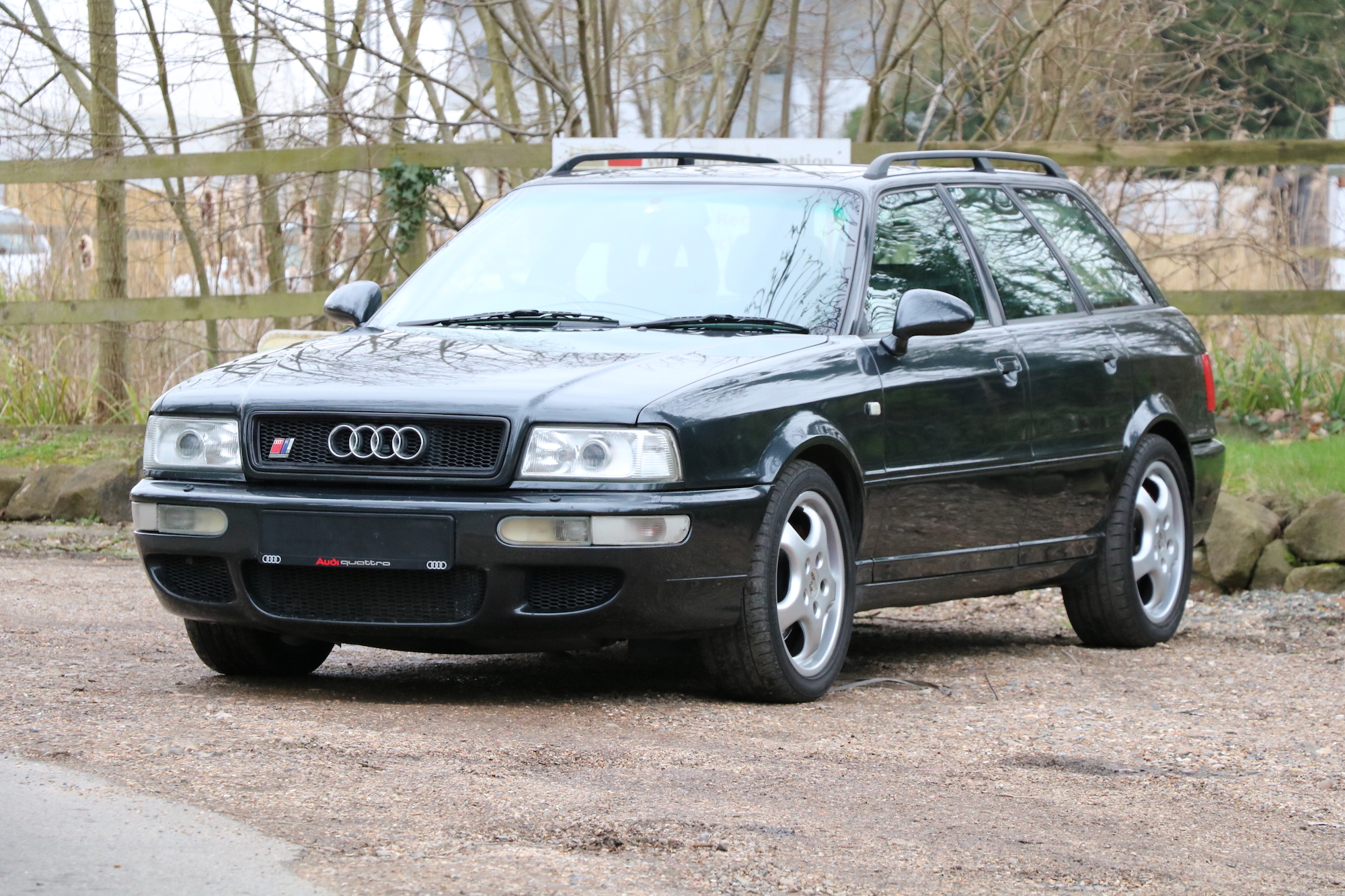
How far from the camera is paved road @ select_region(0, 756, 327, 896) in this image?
3232mm

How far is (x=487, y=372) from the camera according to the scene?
528cm

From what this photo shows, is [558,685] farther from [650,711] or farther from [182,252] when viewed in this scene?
[182,252]

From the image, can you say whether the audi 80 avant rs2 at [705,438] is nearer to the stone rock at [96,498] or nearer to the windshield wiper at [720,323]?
the windshield wiper at [720,323]

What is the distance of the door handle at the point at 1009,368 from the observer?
21.6 ft

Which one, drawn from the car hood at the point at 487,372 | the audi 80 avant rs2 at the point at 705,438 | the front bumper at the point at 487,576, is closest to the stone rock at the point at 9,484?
the audi 80 avant rs2 at the point at 705,438

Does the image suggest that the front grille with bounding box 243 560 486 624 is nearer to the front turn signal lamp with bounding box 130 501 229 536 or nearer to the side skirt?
the front turn signal lamp with bounding box 130 501 229 536

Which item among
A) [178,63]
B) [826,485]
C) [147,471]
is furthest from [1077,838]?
[178,63]

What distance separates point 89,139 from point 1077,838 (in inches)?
409

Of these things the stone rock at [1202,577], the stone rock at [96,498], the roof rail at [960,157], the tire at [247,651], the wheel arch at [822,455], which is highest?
the roof rail at [960,157]

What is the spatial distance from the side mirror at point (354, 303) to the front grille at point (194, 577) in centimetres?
132

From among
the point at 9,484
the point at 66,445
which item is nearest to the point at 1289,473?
the point at 9,484

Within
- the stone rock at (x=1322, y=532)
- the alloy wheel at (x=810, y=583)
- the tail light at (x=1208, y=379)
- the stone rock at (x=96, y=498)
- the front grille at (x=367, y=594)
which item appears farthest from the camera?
the stone rock at (x=96, y=498)

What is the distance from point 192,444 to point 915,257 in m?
2.53

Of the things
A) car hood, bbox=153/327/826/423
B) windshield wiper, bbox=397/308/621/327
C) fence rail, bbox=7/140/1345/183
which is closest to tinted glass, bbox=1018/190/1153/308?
car hood, bbox=153/327/826/423
